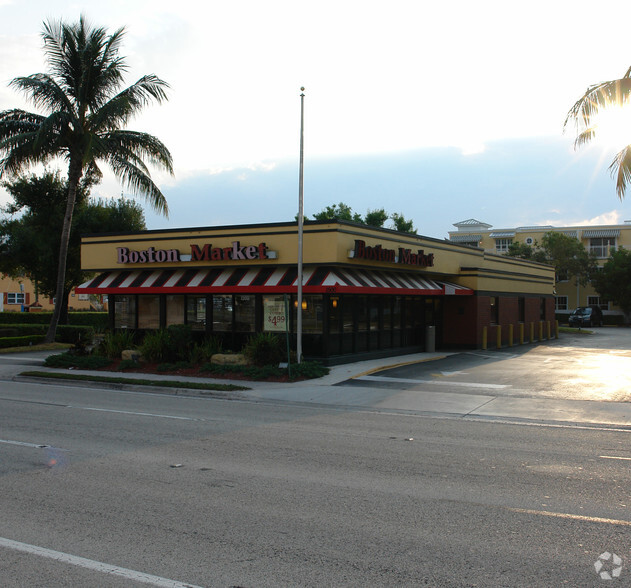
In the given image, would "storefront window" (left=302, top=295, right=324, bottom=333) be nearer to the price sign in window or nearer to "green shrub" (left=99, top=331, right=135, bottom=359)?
the price sign in window

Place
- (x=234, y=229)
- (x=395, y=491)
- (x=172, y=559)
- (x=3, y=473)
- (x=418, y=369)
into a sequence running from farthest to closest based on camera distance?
(x=234, y=229) → (x=418, y=369) → (x=3, y=473) → (x=395, y=491) → (x=172, y=559)

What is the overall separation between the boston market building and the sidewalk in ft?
9.97

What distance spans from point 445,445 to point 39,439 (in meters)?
6.57

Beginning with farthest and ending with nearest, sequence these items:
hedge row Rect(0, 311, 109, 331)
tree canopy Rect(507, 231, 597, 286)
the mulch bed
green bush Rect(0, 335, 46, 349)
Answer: tree canopy Rect(507, 231, 597, 286)
hedge row Rect(0, 311, 109, 331)
green bush Rect(0, 335, 46, 349)
the mulch bed

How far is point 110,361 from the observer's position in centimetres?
2180

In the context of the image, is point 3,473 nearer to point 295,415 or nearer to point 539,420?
point 295,415

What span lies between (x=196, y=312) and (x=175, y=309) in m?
1.02

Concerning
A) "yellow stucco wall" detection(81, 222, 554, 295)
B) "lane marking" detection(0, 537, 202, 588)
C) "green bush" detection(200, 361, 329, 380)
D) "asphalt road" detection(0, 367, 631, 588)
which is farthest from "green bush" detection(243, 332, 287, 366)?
"lane marking" detection(0, 537, 202, 588)

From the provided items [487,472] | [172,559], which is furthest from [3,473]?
[487,472]

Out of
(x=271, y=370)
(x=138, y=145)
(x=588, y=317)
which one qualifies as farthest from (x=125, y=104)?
(x=588, y=317)

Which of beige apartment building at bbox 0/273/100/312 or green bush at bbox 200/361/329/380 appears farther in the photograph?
beige apartment building at bbox 0/273/100/312

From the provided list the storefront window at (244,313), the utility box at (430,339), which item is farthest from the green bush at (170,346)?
the utility box at (430,339)

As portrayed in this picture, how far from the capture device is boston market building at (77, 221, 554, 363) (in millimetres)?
21078

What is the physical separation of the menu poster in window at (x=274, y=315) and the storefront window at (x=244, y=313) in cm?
60
